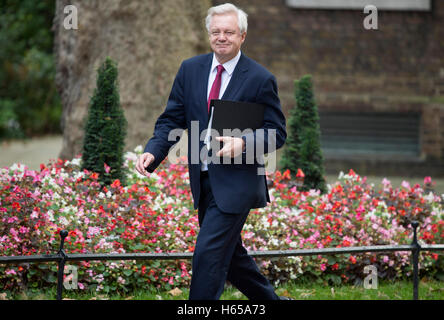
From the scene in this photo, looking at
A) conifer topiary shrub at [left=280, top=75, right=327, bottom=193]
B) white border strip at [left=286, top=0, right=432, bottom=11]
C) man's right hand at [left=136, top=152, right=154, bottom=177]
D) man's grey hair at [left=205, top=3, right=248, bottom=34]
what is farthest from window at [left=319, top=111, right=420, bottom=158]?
man's right hand at [left=136, top=152, right=154, bottom=177]

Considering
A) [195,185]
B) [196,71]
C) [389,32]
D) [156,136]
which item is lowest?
[195,185]

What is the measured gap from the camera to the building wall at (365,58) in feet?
40.9

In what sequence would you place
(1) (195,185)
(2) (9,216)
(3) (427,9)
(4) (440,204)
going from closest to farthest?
(1) (195,185)
(2) (9,216)
(4) (440,204)
(3) (427,9)

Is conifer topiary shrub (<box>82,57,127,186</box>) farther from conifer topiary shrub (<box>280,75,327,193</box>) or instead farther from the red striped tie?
the red striped tie

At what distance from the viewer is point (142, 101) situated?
8492 millimetres

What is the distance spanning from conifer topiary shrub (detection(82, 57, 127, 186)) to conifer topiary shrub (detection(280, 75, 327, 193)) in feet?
6.64

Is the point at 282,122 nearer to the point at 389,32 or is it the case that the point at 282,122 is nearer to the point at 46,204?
the point at 46,204

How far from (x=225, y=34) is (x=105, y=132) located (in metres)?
A: 3.31

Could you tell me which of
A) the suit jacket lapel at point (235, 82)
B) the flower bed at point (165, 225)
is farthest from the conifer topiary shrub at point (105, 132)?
the suit jacket lapel at point (235, 82)

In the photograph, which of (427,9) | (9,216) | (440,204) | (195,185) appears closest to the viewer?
(195,185)

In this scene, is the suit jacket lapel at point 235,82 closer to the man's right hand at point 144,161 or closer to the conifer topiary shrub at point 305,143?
the man's right hand at point 144,161

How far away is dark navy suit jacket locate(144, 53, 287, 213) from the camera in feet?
12.6
